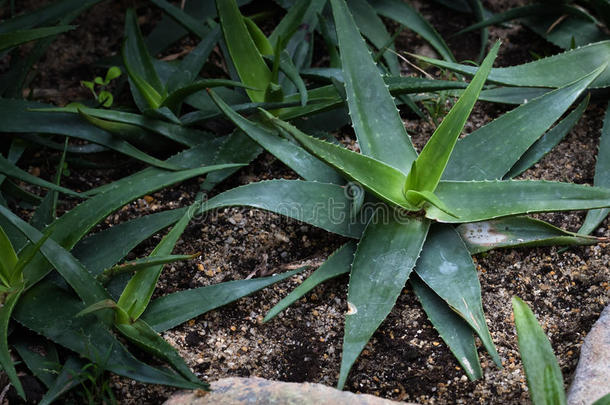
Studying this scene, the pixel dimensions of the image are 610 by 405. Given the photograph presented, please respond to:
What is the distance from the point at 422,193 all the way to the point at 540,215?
0.47 metres

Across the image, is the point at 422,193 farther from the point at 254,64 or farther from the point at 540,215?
the point at 254,64

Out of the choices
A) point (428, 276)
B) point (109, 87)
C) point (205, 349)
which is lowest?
point (205, 349)

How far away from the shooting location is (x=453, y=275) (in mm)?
1454

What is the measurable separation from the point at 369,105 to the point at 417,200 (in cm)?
27

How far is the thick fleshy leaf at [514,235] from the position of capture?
156cm

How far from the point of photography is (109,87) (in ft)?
6.73

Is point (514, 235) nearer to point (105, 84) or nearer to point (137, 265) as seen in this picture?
point (137, 265)

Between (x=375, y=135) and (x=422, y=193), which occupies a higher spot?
(x=375, y=135)

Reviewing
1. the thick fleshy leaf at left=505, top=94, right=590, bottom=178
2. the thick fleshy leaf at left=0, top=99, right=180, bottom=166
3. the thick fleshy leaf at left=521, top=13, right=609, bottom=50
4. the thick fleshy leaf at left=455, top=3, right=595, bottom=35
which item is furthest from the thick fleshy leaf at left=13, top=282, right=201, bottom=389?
the thick fleshy leaf at left=521, top=13, right=609, bottom=50

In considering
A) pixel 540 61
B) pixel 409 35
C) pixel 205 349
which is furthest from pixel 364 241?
pixel 409 35

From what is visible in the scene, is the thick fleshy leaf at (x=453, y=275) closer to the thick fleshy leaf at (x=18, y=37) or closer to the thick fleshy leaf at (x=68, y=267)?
the thick fleshy leaf at (x=68, y=267)

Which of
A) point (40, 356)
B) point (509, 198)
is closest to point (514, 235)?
point (509, 198)

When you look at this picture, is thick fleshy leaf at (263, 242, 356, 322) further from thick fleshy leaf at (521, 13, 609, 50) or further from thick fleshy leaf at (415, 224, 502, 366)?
thick fleshy leaf at (521, 13, 609, 50)

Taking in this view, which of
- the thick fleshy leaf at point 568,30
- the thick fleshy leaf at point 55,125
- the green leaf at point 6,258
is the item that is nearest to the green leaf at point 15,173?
the thick fleshy leaf at point 55,125
